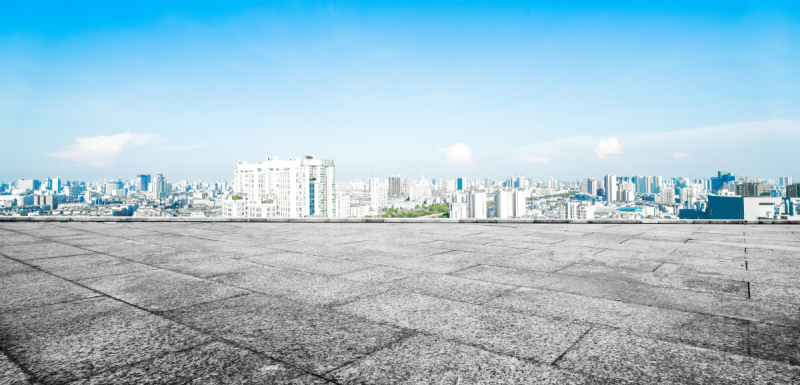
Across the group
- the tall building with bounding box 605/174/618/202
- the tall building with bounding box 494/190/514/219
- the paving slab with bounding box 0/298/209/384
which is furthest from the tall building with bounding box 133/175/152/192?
the tall building with bounding box 605/174/618/202

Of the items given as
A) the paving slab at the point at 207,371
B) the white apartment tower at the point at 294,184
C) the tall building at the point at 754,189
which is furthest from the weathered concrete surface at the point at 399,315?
the white apartment tower at the point at 294,184

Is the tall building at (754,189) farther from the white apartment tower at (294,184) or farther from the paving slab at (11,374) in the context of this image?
the white apartment tower at (294,184)

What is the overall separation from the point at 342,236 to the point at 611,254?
5159 millimetres

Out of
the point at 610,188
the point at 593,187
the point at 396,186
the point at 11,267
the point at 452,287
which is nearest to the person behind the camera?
the point at 452,287

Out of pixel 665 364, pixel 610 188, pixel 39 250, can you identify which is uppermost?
pixel 610 188

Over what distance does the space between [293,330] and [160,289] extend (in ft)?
6.76

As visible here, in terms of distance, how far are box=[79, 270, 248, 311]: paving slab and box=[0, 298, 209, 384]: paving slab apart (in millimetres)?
223

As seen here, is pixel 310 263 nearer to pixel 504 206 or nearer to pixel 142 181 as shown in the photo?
pixel 504 206

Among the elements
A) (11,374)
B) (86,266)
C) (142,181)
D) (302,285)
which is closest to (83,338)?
(11,374)

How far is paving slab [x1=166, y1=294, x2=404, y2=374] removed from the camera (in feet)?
8.00

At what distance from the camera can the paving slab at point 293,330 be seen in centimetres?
244

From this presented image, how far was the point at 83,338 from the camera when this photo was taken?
2707 mm

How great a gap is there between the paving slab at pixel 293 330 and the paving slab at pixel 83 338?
236 millimetres

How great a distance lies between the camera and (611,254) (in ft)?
20.5
